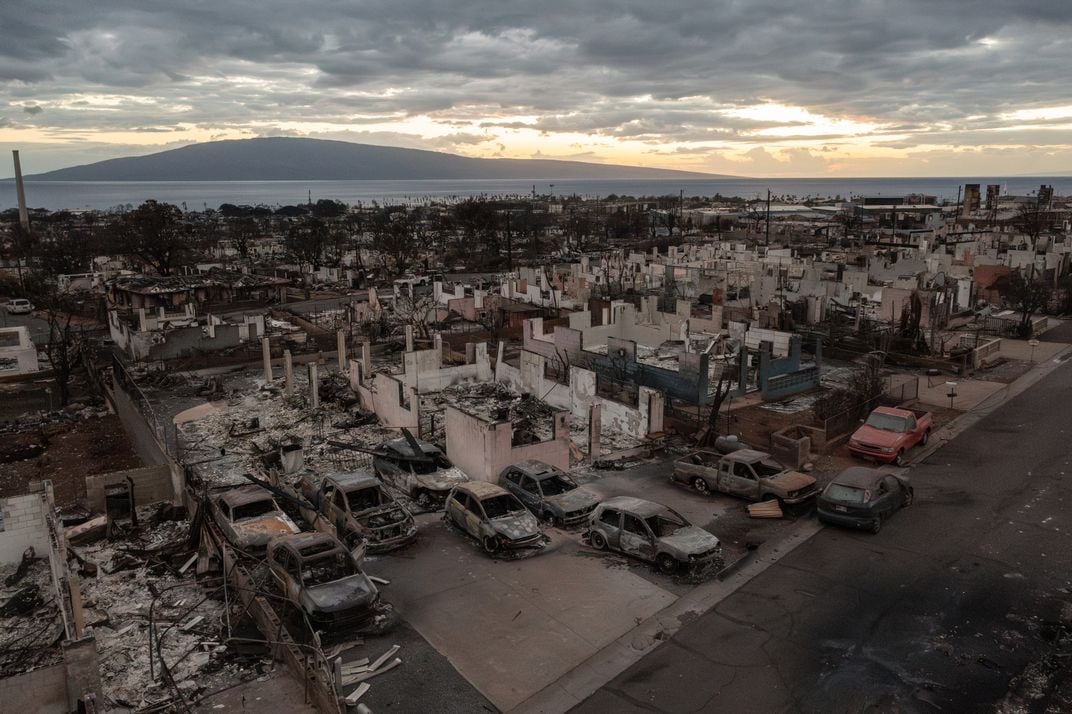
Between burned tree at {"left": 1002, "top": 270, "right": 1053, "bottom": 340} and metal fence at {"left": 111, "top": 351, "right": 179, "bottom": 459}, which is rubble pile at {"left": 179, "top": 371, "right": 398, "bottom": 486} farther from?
burned tree at {"left": 1002, "top": 270, "right": 1053, "bottom": 340}

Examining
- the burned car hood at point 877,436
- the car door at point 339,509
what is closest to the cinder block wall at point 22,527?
the car door at point 339,509

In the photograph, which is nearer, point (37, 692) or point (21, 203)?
point (37, 692)

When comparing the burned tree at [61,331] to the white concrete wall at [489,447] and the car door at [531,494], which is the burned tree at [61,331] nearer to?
the white concrete wall at [489,447]

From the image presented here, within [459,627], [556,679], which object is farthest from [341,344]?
[556,679]

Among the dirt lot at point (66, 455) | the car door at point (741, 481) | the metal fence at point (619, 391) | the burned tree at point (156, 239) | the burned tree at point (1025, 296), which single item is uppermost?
the burned tree at point (156, 239)

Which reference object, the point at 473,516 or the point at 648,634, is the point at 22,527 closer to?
the point at 473,516

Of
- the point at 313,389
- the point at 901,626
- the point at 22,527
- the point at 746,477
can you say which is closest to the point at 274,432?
the point at 313,389

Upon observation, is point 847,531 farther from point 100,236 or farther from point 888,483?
point 100,236
